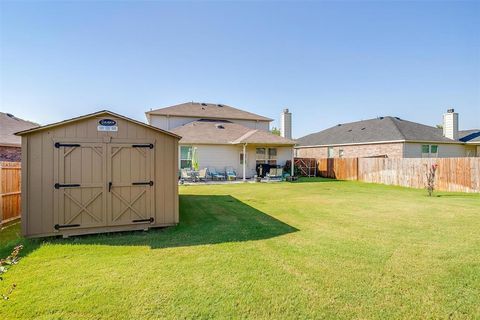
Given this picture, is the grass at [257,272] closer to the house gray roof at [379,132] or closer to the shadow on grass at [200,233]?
the shadow on grass at [200,233]

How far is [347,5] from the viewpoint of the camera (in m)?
11.9

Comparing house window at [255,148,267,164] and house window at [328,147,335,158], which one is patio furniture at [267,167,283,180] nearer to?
house window at [255,148,267,164]

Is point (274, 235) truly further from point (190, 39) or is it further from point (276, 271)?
point (190, 39)

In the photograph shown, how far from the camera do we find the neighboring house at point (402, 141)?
2117 cm

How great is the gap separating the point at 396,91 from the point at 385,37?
863 centimetres

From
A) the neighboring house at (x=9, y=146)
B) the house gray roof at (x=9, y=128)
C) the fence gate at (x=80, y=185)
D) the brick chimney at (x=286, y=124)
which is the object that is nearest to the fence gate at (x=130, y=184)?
the fence gate at (x=80, y=185)

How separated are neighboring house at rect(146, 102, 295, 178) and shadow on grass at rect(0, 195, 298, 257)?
10.1 m

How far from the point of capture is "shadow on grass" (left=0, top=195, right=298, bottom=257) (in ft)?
17.7

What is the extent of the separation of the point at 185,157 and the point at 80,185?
12.4 metres

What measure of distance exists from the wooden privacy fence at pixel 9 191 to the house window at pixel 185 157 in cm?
1074

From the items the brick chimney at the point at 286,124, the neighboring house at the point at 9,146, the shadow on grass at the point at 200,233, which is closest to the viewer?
the shadow on grass at the point at 200,233

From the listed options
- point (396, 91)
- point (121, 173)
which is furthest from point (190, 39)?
point (396, 91)

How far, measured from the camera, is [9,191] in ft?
23.2

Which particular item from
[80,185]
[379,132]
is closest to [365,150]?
[379,132]
